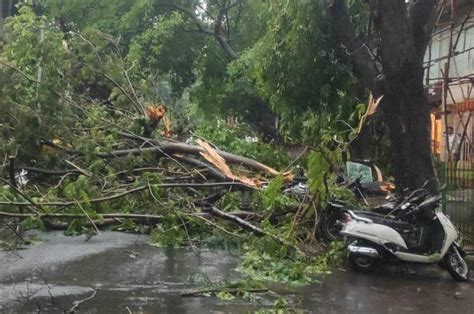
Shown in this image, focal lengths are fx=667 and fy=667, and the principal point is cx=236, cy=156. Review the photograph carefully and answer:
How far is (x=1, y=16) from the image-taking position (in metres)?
25.6

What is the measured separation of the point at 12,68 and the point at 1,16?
647 inches

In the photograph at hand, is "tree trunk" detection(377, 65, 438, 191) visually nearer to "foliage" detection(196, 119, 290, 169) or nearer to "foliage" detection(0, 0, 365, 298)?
"foliage" detection(0, 0, 365, 298)

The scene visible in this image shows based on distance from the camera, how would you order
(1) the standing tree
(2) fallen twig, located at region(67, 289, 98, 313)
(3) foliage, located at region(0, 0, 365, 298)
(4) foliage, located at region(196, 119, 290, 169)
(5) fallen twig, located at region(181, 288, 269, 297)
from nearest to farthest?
1. (2) fallen twig, located at region(67, 289, 98, 313)
2. (5) fallen twig, located at region(181, 288, 269, 297)
3. (3) foliage, located at region(0, 0, 365, 298)
4. (1) the standing tree
5. (4) foliage, located at region(196, 119, 290, 169)

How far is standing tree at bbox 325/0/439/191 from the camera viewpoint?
9422 mm

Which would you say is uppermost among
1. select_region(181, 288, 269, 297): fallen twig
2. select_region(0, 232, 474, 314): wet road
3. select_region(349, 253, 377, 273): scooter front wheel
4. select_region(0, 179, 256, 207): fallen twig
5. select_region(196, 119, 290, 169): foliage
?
select_region(196, 119, 290, 169): foliage

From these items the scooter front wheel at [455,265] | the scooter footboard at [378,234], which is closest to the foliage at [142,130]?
the scooter footboard at [378,234]

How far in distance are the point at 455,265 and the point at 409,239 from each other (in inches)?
26.7

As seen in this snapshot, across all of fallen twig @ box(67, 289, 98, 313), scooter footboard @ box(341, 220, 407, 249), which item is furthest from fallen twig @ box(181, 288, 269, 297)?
scooter footboard @ box(341, 220, 407, 249)

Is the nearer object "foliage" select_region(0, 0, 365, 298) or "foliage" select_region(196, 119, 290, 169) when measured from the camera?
"foliage" select_region(0, 0, 365, 298)

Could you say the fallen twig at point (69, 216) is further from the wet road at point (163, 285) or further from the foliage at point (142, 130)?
the wet road at point (163, 285)

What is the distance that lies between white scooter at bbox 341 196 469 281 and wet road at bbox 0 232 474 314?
26 cm

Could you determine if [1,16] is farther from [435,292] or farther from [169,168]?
[435,292]

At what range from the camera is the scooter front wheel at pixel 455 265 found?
8.48m

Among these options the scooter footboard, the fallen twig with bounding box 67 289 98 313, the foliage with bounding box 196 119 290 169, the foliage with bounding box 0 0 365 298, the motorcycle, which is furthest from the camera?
the foliage with bounding box 196 119 290 169
